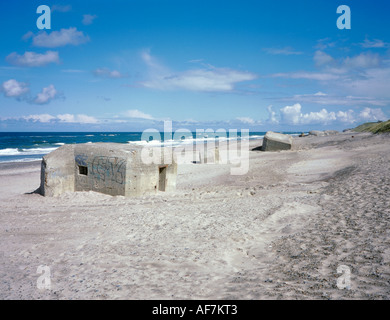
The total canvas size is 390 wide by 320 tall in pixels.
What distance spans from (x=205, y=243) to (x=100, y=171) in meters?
5.22

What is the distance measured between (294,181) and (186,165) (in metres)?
8.14

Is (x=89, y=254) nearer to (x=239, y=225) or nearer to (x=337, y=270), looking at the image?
(x=239, y=225)

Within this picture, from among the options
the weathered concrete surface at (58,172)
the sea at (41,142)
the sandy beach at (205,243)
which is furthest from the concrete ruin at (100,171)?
the sea at (41,142)

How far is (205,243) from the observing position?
5742 millimetres

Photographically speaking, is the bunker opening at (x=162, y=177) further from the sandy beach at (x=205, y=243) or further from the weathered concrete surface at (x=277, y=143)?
the weathered concrete surface at (x=277, y=143)

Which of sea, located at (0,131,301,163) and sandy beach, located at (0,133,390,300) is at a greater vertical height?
sea, located at (0,131,301,163)

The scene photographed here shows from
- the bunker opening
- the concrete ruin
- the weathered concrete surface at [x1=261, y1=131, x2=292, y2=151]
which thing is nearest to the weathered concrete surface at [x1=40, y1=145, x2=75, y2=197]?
the concrete ruin

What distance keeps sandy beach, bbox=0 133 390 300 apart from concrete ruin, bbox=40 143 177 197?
0.37m

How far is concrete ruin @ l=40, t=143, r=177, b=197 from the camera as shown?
9.36 meters

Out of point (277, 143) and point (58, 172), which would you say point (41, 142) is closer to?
point (277, 143)

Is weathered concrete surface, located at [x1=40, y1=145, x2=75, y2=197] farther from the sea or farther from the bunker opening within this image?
the sea

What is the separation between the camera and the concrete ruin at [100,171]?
9359 mm
